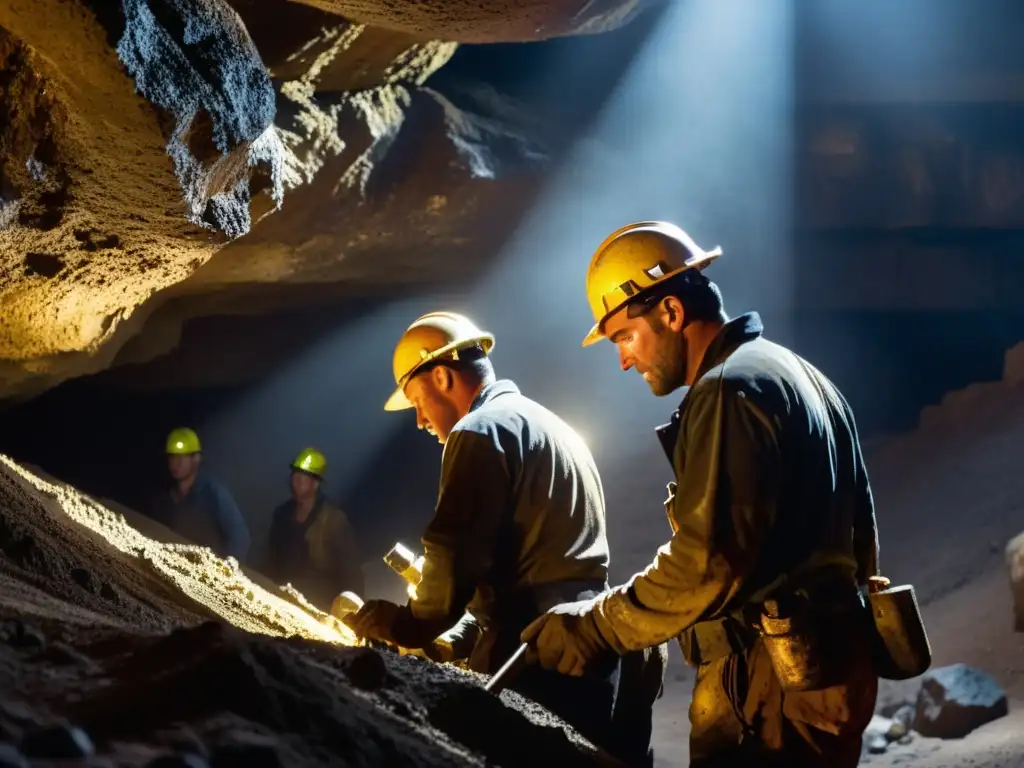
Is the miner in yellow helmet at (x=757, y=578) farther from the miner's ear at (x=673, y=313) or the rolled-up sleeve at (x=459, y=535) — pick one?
the rolled-up sleeve at (x=459, y=535)

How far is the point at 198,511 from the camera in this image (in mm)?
7219

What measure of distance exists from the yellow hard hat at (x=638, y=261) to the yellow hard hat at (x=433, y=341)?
89 centimetres

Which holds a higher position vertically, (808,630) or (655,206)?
(655,206)

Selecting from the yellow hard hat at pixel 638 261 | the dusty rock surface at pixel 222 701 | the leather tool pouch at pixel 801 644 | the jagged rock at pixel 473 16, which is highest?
the jagged rock at pixel 473 16

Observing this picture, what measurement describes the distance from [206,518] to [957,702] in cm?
545

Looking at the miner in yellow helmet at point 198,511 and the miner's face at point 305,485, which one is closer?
the miner in yellow helmet at point 198,511

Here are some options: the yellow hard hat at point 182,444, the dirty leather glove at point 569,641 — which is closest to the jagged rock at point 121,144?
the dirty leather glove at point 569,641

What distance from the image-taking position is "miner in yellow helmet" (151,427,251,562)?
23.6 ft

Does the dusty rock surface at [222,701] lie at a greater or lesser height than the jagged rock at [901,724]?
greater

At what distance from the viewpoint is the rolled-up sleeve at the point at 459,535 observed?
3.02 m

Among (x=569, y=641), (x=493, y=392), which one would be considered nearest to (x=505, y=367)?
(x=493, y=392)

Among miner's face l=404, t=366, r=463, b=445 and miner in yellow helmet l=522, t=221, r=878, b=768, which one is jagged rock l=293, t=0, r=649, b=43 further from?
miner in yellow helmet l=522, t=221, r=878, b=768

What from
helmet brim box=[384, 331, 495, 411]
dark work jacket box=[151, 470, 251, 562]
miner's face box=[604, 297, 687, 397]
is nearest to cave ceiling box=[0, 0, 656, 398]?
helmet brim box=[384, 331, 495, 411]

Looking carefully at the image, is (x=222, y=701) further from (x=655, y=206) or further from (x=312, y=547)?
(x=655, y=206)
